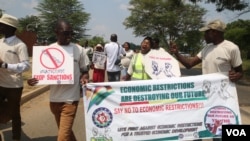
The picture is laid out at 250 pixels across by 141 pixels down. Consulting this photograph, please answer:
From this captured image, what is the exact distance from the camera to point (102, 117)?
4.79 metres

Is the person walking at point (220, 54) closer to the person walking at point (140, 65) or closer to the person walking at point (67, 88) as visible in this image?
the person walking at point (140, 65)

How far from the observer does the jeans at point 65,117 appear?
4618 millimetres

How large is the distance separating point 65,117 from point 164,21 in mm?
55478

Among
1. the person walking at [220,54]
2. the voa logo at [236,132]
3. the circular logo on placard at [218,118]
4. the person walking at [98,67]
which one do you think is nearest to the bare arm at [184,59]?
the person walking at [220,54]

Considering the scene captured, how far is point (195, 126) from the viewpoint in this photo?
4887mm

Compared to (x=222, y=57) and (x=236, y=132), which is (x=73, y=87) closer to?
(x=222, y=57)

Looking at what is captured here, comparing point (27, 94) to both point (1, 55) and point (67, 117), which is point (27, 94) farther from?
point (67, 117)

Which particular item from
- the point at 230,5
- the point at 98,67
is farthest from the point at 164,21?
the point at 98,67

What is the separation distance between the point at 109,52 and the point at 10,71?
5.05 meters

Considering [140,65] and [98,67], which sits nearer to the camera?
[140,65]

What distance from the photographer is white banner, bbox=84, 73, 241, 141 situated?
4789mm

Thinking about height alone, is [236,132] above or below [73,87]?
below

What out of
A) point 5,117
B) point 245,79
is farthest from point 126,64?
point 245,79

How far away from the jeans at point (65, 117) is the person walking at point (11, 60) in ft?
2.31
